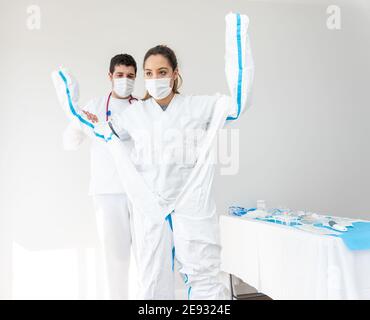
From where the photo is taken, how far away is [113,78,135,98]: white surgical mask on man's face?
176 centimetres

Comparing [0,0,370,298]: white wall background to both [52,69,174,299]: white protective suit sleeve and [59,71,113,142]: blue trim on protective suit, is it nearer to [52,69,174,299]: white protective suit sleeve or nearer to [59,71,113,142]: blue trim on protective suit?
[59,71,113,142]: blue trim on protective suit

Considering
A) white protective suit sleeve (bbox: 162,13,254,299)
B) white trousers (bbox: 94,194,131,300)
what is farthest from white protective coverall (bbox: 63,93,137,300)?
white protective suit sleeve (bbox: 162,13,254,299)

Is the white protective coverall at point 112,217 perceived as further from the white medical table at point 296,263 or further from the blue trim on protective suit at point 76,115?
the white medical table at point 296,263

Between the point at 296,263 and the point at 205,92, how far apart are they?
161cm

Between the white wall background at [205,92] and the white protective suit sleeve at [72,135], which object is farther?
the white wall background at [205,92]

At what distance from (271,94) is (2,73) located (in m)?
2.14

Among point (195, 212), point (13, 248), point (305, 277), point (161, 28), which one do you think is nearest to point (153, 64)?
point (195, 212)

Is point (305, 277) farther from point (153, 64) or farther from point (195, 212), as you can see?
point (153, 64)

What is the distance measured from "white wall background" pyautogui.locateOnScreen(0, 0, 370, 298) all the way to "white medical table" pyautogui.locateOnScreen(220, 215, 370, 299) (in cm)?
74

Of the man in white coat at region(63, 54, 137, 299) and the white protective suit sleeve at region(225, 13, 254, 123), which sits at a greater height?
the white protective suit sleeve at region(225, 13, 254, 123)

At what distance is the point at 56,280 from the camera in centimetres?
244

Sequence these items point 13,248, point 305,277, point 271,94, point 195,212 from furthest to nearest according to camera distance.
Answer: point 271,94
point 13,248
point 305,277
point 195,212

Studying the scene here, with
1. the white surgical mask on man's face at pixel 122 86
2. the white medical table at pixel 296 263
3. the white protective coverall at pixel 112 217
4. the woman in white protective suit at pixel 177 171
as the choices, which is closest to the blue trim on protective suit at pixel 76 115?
the woman in white protective suit at pixel 177 171

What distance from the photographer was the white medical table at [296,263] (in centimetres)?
137
